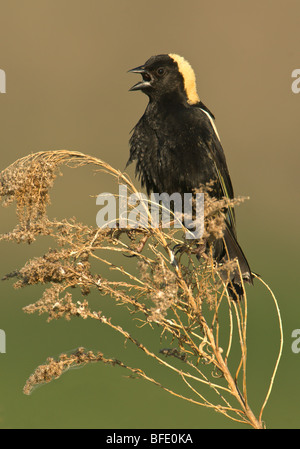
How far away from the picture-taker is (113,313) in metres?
6.98

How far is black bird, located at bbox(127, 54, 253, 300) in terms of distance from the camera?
383 centimetres

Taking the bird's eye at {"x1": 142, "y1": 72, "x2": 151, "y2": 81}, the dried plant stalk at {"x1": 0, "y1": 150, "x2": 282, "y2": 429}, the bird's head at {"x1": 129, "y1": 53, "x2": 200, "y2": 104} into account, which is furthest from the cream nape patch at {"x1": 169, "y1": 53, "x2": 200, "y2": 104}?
the dried plant stalk at {"x1": 0, "y1": 150, "x2": 282, "y2": 429}

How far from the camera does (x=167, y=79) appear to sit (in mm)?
4152

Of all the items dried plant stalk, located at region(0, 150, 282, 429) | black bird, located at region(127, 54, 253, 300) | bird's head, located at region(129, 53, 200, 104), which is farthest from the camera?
bird's head, located at region(129, 53, 200, 104)

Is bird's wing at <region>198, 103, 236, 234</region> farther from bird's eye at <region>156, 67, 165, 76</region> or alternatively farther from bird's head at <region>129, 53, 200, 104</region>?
bird's eye at <region>156, 67, 165, 76</region>

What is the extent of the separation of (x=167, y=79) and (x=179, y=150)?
508mm

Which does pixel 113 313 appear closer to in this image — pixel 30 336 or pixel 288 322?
pixel 30 336

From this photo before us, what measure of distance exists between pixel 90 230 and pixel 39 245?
18.3ft

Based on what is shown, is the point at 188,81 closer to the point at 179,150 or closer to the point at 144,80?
the point at 144,80

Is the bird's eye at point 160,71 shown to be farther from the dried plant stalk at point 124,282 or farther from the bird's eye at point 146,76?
the dried plant stalk at point 124,282

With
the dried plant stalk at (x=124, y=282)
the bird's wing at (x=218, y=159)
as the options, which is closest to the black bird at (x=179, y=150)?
the bird's wing at (x=218, y=159)

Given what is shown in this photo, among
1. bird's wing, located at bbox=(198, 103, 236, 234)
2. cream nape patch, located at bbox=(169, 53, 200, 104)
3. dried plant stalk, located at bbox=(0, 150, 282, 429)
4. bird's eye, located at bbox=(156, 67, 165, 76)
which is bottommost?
dried plant stalk, located at bbox=(0, 150, 282, 429)

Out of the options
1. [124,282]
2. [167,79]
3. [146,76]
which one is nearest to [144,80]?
[146,76]

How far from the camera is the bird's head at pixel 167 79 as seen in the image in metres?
4.13
